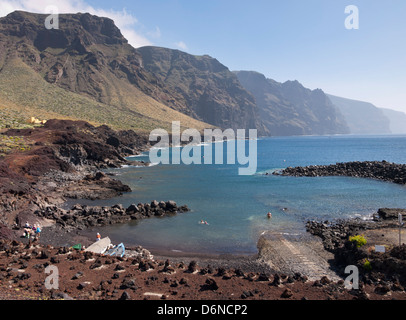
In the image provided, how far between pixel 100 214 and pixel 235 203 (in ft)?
66.1

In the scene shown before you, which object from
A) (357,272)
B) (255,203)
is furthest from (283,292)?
(255,203)

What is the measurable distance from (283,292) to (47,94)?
15943 centimetres

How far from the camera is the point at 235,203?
44562 mm

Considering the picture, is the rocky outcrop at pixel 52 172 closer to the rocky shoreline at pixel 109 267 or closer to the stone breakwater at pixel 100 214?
the rocky shoreline at pixel 109 267

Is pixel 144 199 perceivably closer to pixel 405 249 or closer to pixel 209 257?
pixel 209 257

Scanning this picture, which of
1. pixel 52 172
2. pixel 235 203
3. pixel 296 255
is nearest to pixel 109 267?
pixel 296 255

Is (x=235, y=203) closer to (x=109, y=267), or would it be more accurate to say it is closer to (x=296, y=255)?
(x=296, y=255)

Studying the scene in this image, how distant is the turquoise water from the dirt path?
1572mm

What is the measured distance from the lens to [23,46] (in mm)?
192750

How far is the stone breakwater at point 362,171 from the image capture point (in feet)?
205

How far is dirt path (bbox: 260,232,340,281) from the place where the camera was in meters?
21.3

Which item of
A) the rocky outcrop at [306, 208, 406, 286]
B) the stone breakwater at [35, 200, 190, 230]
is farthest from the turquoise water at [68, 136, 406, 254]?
the rocky outcrop at [306, 208, 406, 286]

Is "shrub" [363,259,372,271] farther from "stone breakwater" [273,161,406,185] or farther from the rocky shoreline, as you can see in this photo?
"stone breakwater" [273,161,406,185]

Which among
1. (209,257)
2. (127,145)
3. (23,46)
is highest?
(23,46)
